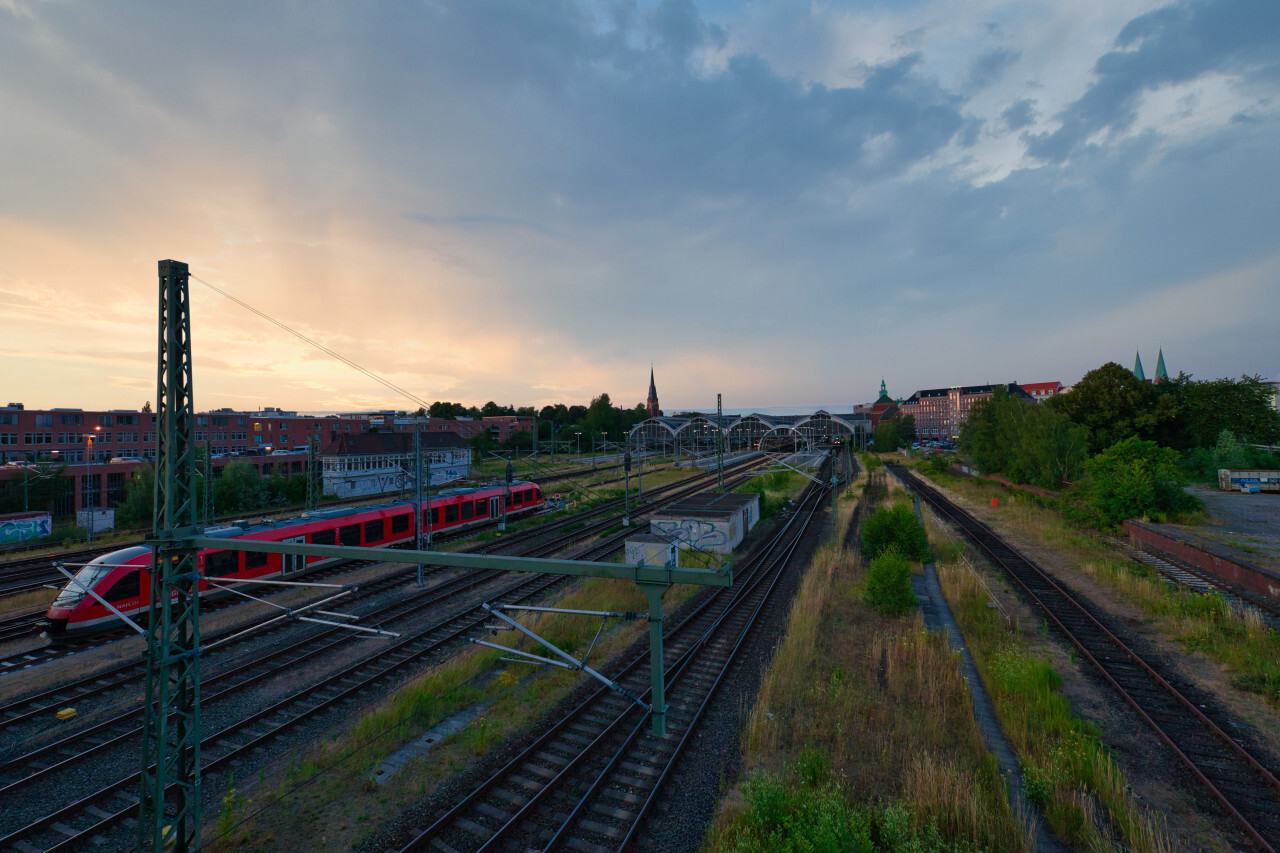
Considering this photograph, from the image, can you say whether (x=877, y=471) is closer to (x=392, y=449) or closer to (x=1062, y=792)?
(x=392, y=449)

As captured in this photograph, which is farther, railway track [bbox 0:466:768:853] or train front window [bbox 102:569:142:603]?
train front window [bbox 102:569:142:603]

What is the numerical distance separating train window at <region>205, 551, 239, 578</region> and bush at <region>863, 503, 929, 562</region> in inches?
1132

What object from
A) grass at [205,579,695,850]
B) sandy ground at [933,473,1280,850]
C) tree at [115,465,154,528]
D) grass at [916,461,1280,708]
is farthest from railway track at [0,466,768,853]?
tree at [115,465,154,528]

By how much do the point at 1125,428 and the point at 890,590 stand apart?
41884 mm

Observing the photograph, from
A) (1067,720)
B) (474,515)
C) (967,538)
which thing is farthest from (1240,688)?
(474,515)

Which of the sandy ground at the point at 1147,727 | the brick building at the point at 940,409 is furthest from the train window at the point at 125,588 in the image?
the brick building at the point at 940,409

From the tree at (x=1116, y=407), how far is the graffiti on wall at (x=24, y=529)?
3246 inches

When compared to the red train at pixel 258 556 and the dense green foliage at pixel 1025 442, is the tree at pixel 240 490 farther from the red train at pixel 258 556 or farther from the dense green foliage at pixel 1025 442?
the dense green foliage at pixel 1025 442

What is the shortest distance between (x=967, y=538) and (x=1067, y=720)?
24.4 meters

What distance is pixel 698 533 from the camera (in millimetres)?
28750

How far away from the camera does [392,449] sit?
206 feet

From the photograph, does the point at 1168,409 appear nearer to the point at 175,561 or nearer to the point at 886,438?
the point at 175,561

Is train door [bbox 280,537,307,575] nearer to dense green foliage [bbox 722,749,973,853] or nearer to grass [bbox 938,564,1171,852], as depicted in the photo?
dense green foliage [bbox 722,749,973,853]

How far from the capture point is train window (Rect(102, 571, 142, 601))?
55.8 ft
